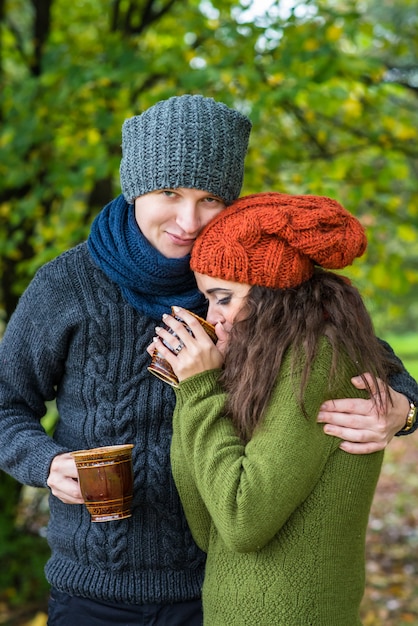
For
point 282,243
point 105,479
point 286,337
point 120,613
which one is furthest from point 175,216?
point 120,613

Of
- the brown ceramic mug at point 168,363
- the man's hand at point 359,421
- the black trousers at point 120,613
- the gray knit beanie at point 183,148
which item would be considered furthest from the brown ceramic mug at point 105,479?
the gray knit beanie at point 183,148

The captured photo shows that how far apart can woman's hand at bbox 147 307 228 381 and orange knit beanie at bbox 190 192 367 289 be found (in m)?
0.15

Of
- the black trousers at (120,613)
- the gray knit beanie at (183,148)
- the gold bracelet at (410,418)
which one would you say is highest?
the gray knit beanie at (183,148)

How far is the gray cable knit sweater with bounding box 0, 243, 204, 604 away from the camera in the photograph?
212 cm

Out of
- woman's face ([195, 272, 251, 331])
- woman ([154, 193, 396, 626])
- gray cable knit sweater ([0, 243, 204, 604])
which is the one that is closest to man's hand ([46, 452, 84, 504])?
gray cable knit sweater ([0, 243, 204, 604])

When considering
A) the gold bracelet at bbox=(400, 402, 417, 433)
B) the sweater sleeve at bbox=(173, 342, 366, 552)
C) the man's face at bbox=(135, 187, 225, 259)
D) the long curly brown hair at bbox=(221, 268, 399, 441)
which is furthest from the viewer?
the gold bracelet at bbox=(400, 402, 417, 433)

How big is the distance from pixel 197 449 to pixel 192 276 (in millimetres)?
574

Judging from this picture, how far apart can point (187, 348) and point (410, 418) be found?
728 millimetres

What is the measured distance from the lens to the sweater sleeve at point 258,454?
1708 millimetres

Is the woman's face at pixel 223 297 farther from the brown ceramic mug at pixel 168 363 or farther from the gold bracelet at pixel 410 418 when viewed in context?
the gold bracelet at pixel 410 418

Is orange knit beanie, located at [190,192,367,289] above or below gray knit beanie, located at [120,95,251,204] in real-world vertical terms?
below

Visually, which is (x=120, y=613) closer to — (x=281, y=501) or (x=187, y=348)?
(x=281, y=501)

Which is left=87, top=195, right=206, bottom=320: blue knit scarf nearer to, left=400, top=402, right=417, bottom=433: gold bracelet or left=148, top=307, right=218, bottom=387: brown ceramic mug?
left=148, top=307, right=218, bottom=387: brown ceramic mug

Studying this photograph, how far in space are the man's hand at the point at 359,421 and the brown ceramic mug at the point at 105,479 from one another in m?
0.51
